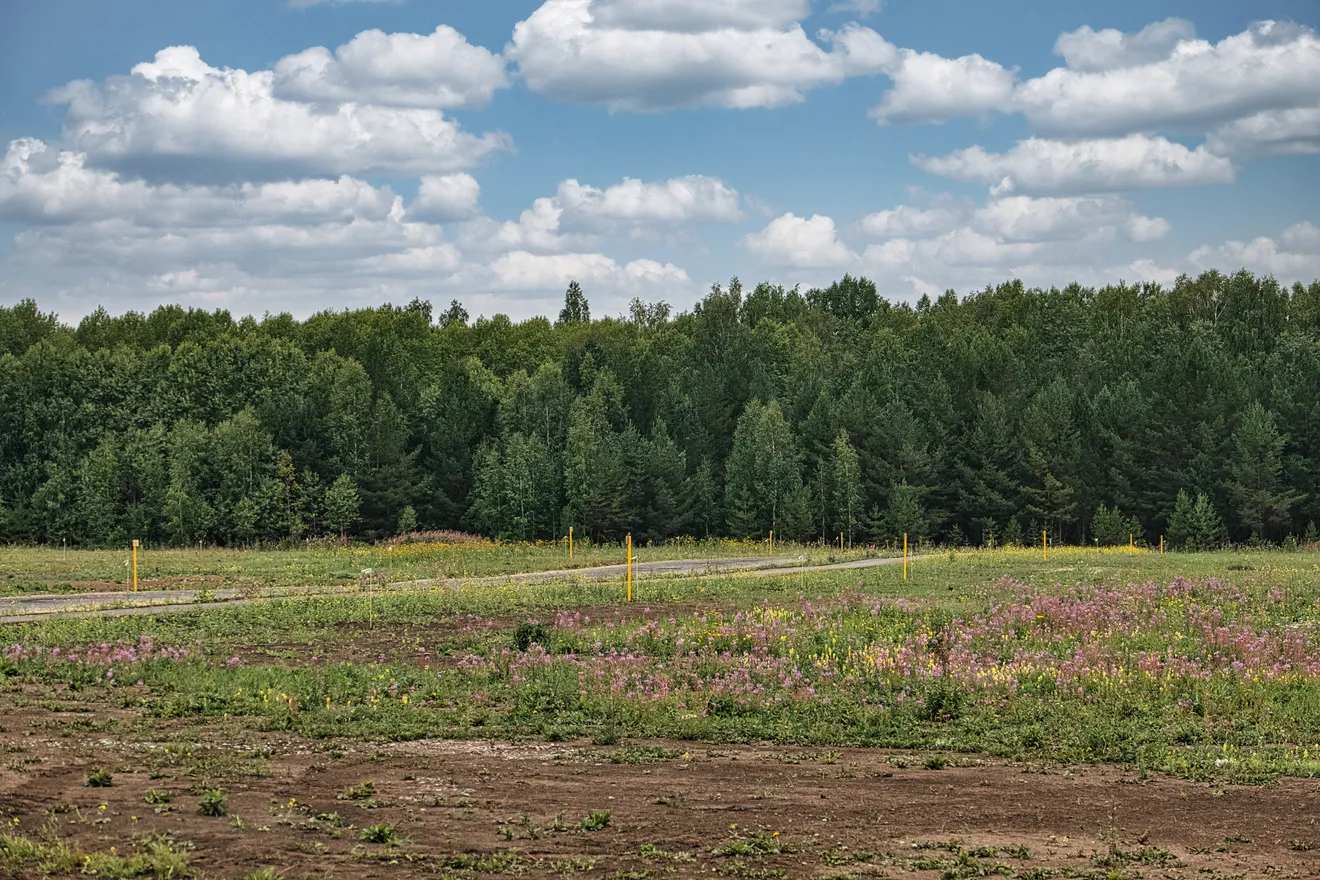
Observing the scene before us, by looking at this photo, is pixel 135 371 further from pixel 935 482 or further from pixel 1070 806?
pixel 1070 806

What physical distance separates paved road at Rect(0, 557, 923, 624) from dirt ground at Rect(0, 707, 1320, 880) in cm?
1359

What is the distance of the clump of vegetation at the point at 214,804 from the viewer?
11.6 metres

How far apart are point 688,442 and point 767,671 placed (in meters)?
65.3

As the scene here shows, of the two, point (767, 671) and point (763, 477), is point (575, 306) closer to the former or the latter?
point (763, 477)

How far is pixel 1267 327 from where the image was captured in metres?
105

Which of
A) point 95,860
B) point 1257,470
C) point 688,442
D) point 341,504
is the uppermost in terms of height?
point 688,442

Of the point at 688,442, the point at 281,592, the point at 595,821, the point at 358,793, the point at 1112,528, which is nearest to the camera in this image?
the point at 595,821

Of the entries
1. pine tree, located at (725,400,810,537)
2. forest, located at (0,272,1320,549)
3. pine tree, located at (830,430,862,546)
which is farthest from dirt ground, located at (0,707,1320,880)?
pine tree, located at (725,400,810,537)

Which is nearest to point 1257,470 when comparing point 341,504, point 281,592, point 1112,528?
point 1112,528

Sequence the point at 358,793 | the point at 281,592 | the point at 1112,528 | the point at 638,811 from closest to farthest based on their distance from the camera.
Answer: the point at 638,811, the point at 358,793, the point at 281,592, the point at 1112,528

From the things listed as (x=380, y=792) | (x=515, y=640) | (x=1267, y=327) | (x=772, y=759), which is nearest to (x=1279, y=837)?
(x=772, y=759)

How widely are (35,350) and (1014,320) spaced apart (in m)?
82.6

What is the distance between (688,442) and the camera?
84.9 m

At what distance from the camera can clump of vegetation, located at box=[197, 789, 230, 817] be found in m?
11.6
